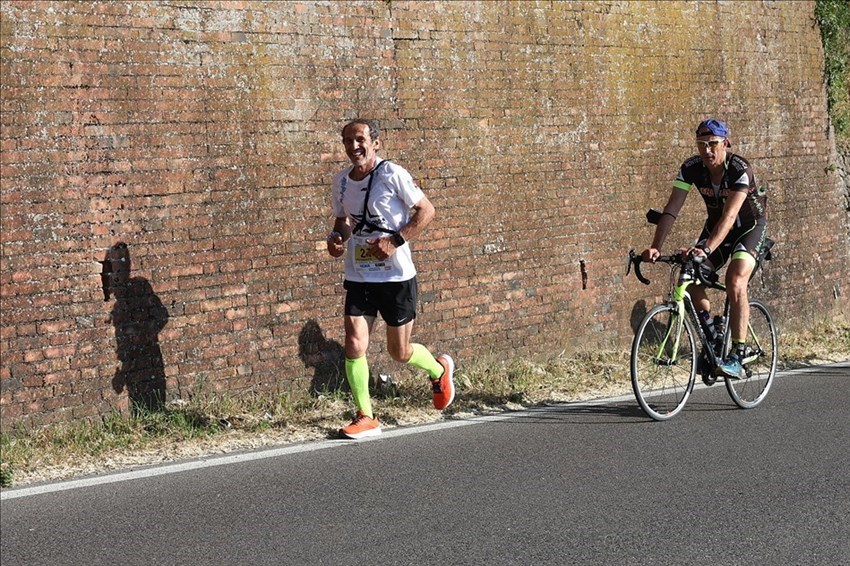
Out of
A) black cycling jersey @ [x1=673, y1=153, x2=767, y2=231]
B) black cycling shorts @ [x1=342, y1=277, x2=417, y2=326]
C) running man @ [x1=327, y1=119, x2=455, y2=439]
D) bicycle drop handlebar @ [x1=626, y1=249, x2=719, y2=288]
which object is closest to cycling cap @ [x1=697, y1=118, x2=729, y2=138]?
black cycling jersey @ [x1=673, y1=153, x2=767, y2=231]

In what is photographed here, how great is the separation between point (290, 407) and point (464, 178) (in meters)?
2.77

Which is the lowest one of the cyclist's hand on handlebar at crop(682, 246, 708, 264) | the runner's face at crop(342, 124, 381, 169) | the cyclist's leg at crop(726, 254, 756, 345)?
the cyclist's leg at crop(726, 254, 756, 345)

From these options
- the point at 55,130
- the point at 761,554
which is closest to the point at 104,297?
the point at 55,130

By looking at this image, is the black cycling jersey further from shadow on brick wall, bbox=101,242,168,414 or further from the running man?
shadow on brick wall, bbox=101,242,168,414

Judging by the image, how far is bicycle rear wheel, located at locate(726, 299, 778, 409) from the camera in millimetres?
9078

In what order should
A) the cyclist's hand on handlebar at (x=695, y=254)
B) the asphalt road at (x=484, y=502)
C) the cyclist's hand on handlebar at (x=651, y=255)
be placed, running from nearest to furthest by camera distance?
1. the asphalt road at (x=484, y=502)
2. the cyclist's hand on handlebar at (x=651, y=255)
3. the cyclist's hand on handlebar at (x=695, y=254)

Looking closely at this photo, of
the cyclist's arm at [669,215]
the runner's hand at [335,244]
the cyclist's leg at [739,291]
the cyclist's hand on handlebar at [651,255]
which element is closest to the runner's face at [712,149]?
the cyclist's arm at [669,215]

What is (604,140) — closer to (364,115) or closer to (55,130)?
(364,115)

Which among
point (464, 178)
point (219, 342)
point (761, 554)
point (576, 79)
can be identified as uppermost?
point (576, 79)

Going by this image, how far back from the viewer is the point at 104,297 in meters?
8.25

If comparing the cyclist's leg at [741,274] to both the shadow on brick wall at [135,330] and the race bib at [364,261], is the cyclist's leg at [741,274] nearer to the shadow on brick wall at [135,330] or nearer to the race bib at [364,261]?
the race bib at [364,261]

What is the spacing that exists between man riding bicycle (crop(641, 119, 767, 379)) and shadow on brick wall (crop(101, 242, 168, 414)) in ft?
12.1

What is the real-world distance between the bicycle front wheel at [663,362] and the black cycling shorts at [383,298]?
162 cm

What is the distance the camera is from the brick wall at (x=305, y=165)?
7.98 m
